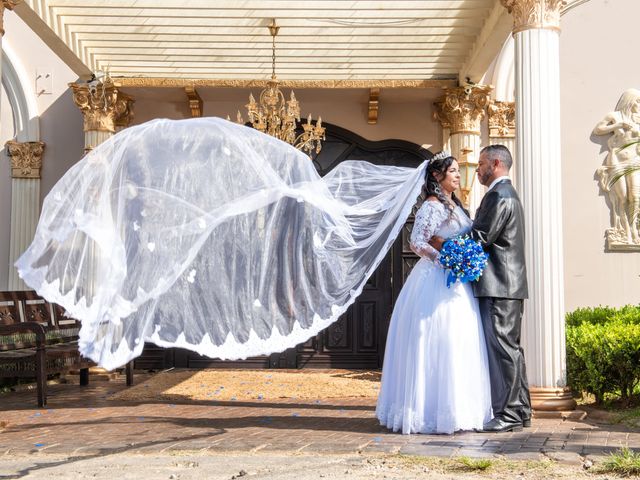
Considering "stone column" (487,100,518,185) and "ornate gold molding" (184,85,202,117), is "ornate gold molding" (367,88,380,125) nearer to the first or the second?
"stone column" (487,100,518,185)

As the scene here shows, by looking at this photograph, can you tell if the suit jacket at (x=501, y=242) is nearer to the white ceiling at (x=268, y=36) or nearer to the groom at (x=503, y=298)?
the groom at (x=503, y=298)

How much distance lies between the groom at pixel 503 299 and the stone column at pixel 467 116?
5622mm

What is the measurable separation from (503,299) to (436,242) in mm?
709

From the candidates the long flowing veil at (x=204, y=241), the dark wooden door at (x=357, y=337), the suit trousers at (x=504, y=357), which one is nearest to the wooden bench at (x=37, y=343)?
the dark wooden door at (x=357, y=337)

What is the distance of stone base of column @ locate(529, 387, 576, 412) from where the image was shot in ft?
26.6

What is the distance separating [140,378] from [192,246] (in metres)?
6.06

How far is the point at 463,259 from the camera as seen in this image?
696cm

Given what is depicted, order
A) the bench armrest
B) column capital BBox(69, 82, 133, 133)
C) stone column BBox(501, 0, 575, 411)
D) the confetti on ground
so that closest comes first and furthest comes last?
stone column BBox(501, 0, 575, 411)
the bench armrest
the confetti on ground
column capital BBox(69, 82, 133, 133)

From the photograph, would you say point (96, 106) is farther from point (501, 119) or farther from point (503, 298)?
point (503, 298)

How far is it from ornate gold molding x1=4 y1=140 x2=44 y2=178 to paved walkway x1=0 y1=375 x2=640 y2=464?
17.4 ft

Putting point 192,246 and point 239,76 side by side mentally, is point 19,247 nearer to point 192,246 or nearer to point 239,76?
point 239,76

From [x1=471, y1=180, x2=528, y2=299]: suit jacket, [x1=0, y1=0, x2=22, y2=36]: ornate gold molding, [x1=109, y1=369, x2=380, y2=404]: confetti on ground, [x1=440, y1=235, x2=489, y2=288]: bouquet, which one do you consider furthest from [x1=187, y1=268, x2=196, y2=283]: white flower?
[x1=0, y1=0, x2=22, y2=36]: ornate gold molding

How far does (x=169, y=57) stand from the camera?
12297mm

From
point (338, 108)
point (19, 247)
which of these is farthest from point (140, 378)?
point (338, 108)
